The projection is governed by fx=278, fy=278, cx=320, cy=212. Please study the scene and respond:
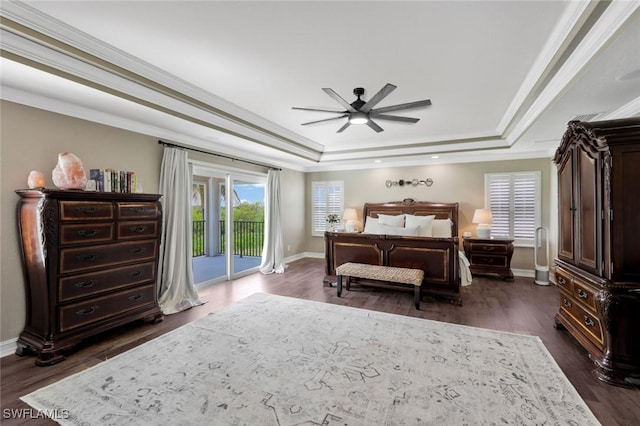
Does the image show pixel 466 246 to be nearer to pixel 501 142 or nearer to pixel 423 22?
pixel 501 142

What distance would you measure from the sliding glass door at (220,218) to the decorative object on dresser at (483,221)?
4.60m

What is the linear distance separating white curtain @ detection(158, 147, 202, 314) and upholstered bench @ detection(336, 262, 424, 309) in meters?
2.32

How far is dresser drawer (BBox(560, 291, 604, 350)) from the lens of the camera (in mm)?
2406

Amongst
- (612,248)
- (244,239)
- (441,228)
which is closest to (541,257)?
(441,228)

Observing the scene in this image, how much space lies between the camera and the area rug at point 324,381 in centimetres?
189

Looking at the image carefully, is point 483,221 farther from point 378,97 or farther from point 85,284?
point 85,284

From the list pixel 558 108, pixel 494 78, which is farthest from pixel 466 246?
pixel 494 78

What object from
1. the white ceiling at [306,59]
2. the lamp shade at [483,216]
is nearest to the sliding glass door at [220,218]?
the white ceiling at [306,59]

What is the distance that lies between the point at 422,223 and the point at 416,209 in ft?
2.74

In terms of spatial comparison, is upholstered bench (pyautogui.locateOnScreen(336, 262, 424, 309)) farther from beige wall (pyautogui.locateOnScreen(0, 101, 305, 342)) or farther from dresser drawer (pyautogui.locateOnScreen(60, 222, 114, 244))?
beige wall (pyautogui.locateOnScreen(0, 101, 305, 342))

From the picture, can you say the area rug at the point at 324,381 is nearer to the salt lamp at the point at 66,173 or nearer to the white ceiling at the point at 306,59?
the salt lamp at the point at 66,173

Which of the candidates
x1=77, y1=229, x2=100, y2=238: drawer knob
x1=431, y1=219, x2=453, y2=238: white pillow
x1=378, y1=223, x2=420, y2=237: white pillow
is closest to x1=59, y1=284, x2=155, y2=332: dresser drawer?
x1=77, y1=229, x2=100, y2=238: drawer knob

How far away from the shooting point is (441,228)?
5.73m

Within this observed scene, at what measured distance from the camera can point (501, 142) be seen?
5.25 m
